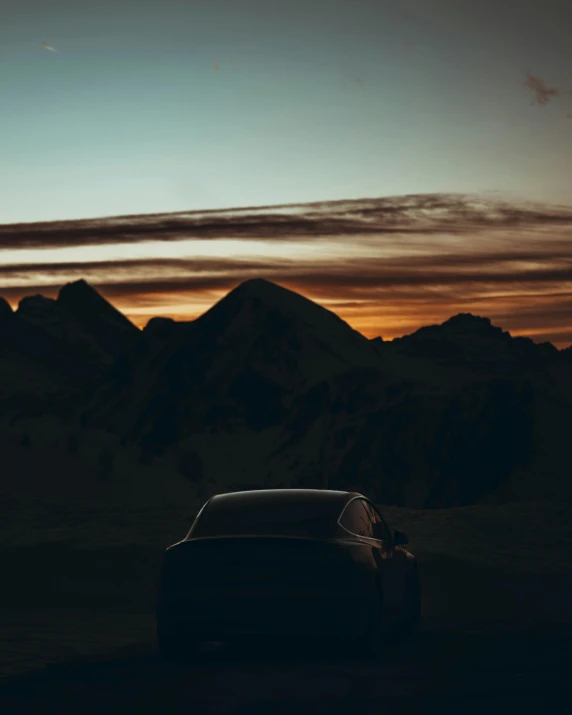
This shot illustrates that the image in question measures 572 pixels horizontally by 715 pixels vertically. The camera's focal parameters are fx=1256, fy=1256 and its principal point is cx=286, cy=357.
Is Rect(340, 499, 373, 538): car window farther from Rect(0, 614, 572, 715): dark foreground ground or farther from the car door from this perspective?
Rect(0, 614, 572, 715): dark foreground ground

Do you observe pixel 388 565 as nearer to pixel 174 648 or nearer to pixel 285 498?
pixel 285 498

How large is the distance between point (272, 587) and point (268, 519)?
0.86 meters

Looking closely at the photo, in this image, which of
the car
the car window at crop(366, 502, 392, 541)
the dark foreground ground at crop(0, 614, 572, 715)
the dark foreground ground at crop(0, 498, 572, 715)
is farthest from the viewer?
the car window at crop(366, 502, 392, 541)

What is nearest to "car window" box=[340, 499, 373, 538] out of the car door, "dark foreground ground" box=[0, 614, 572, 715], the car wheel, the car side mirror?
the car door

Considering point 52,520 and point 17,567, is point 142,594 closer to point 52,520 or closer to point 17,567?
point 17,567

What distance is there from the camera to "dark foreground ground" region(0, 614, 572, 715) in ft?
24.5

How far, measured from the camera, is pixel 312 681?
8.49 m

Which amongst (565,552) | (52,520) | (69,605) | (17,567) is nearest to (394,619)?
(69,605)

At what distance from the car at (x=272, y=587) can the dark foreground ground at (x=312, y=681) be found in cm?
26

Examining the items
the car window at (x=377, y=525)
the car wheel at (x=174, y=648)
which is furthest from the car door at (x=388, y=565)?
the car wheel at (x=174, y=648)

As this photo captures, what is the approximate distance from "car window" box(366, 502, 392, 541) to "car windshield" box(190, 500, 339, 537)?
97 centimetres

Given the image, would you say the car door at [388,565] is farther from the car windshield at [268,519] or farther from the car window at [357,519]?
the car windshield at [268,519]

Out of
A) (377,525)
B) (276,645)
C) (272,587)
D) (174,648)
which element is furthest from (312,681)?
(377,525)

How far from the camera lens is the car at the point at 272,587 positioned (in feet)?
31.0
